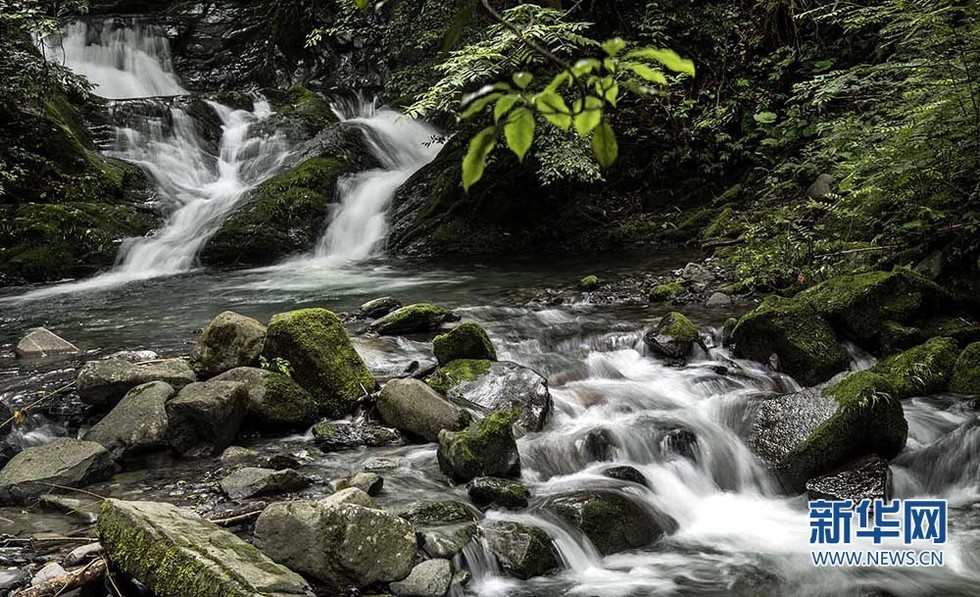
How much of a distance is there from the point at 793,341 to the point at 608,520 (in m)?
3.25

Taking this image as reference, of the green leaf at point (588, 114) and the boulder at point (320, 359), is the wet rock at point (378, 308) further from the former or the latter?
the green leaf at point (588, 114)

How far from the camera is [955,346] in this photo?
20.1 feet

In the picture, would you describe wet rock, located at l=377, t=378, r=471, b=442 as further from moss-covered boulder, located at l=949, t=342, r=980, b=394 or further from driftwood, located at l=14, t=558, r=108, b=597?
moss-covered boulder, located at l=949, t=342, r=980, b=394

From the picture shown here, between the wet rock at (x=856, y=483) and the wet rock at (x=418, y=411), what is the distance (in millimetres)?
2591

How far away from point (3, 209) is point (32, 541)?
37.4 ft

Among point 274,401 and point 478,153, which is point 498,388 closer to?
point 274,401

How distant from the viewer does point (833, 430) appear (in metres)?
4.82

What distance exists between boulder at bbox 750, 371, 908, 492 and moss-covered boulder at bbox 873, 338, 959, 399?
74 cm

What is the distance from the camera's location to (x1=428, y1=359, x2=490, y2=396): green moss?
6207 millimetres

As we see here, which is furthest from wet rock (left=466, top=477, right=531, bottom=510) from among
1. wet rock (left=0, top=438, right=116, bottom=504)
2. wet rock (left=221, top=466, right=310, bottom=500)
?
wet rock (left=0, top=438, right=116, bottom=504)

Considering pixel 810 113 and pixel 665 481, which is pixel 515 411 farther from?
pixel 810 113

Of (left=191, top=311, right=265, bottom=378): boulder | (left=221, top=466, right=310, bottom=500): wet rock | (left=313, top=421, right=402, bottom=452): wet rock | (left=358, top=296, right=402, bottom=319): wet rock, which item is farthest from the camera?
(left=358, top=296, right=402, bottom=319): wet rock

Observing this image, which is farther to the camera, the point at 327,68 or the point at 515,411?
the point at 327,68

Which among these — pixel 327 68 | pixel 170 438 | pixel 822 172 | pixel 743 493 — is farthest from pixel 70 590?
pixel 327 68
